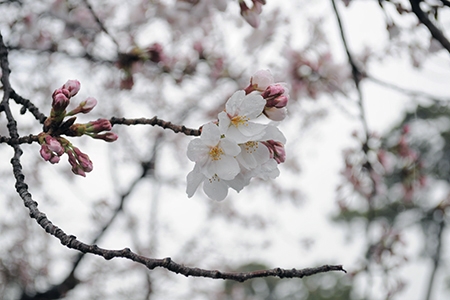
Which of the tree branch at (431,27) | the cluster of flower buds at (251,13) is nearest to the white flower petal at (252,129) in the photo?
the tree branch at (431,27)

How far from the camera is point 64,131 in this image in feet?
2.82

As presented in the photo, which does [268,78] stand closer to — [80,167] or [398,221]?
[80,167]

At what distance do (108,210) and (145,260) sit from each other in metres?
4.08

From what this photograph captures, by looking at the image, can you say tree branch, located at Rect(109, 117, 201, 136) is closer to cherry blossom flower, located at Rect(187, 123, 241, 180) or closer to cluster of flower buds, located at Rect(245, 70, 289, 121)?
cherry blossom flower, located at Rect(187, 123, 241, 180)

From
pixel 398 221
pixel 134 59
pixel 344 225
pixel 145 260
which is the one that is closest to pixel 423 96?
pixel 134 59

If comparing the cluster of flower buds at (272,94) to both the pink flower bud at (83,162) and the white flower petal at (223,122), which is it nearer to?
the white flower petal at (223,122)

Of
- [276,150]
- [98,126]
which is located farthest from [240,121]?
[98,126]

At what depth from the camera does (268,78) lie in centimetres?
91

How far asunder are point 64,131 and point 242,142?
0.38m

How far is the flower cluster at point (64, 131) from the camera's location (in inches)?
31.8

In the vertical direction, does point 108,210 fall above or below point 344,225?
below

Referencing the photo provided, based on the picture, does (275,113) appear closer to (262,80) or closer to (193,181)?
(262,80)

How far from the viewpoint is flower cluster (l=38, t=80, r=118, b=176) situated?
809mm

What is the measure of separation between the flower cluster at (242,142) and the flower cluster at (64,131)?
8.8 inches
